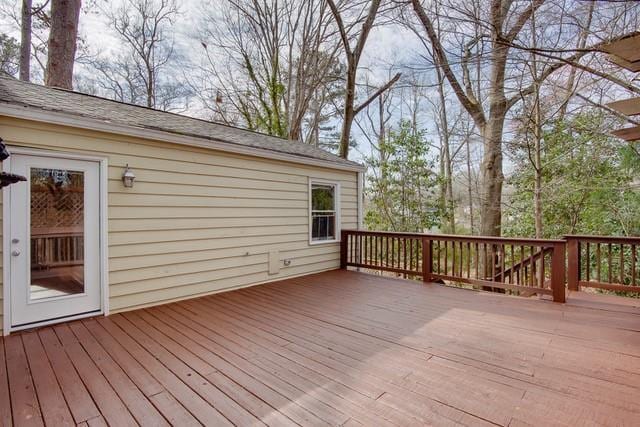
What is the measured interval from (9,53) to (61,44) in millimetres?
3485

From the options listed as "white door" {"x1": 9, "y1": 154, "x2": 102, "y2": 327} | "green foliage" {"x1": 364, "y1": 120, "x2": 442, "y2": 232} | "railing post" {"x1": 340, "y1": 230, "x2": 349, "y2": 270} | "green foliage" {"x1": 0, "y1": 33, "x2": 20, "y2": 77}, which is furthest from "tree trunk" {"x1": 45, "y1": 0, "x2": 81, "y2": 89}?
"green foliage" {"x1": 364, "y1": 120, "x2": 442, "y2": 232}

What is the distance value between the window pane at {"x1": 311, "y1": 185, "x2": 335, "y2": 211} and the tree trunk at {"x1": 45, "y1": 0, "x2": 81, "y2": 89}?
6.50 meters

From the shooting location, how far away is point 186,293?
449 centimetres

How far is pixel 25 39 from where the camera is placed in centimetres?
871

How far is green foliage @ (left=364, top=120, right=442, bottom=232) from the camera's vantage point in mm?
9516

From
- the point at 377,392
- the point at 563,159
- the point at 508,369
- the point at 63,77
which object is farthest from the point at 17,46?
the point at 563,159

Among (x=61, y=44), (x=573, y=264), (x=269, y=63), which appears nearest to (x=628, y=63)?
(x=573, y=264)

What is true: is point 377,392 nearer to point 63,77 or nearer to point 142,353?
point 142,353

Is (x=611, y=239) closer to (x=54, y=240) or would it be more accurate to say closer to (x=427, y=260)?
(x=427, y=260)

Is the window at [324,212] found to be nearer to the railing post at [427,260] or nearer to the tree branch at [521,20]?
the railing post at [427,260]

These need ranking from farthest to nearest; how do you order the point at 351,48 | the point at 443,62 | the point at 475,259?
the point at 351,48 → the point at 475,259 → the point at 443,62

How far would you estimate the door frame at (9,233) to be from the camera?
125 inches

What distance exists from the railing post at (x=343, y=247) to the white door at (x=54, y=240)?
170 inches

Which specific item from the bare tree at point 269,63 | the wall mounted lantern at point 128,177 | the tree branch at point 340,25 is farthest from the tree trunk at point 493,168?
the wall mounted lantern at point 128,177
